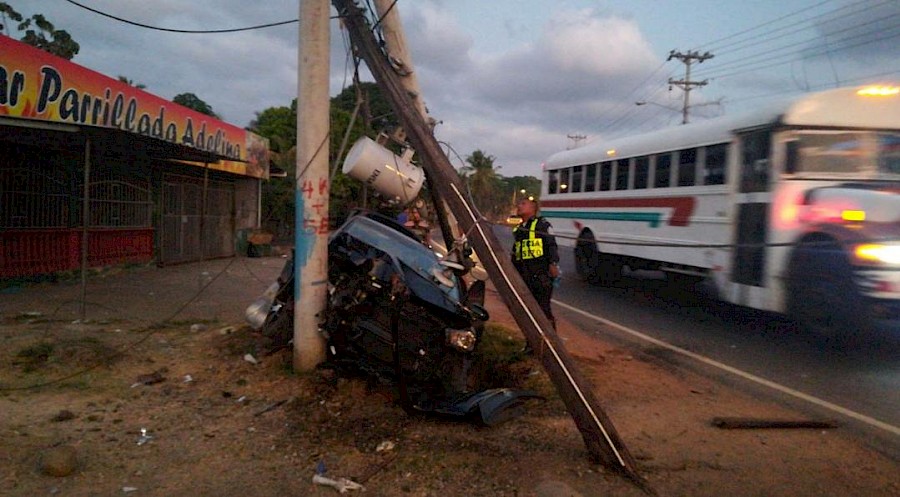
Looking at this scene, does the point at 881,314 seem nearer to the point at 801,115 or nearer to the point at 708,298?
the point at 801,115

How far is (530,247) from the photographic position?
7.29 meters

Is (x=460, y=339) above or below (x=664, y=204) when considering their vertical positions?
below

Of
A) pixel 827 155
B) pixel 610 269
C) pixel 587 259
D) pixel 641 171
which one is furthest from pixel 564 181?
pixel 827 155

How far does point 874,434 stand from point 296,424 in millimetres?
4480

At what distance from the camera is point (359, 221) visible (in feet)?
22.1

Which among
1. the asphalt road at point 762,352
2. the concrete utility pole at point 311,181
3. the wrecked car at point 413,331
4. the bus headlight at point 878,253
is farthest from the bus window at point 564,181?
the concrete utility pole at point 311,181

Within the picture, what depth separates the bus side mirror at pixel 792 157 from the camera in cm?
827

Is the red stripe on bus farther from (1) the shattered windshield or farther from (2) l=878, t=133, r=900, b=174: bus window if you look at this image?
(1) the shattered windshield

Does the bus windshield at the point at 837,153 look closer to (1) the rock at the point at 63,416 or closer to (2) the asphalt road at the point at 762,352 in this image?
(2) the asphalt road at the point at 762,352

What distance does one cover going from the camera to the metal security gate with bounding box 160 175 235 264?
51.7ft

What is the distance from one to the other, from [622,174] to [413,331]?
336 inches

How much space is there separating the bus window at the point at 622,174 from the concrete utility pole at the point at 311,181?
792 centimetres

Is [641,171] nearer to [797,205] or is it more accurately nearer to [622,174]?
[622,174]

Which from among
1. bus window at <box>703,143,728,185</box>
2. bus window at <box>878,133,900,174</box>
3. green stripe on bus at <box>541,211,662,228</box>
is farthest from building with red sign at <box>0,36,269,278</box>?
bus window at <box>878,133,900,174</box>
